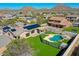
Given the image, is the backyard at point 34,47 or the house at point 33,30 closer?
the backyard at point 34,47

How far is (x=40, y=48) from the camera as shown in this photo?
512cm

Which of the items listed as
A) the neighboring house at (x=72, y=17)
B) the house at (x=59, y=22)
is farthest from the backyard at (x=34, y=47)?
the neighboring house at (x=72, y=17)

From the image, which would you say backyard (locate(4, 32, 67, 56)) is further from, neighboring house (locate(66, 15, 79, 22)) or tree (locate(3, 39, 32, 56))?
neighboring house (locate(66, 15, 79, 22))

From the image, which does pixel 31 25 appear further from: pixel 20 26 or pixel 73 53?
pixel 73 53

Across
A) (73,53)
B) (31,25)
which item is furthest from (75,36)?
(31,25)

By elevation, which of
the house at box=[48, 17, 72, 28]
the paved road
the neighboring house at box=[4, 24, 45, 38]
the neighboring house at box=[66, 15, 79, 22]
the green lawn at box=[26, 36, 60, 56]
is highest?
the neighboring house at box=[66, 15, 79, 22]

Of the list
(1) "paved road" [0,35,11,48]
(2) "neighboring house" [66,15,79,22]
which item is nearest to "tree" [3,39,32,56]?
(1) "paved road" [0,35,11,48]

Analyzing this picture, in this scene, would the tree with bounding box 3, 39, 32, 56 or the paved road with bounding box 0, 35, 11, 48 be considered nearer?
the tree with bounding box 3, 39, 32, 56

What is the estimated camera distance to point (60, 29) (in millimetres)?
5469

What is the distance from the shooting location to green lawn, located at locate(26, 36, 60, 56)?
500 centimetres

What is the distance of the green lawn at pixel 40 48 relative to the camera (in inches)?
197

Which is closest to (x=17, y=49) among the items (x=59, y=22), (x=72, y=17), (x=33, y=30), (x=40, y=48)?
(x=40, y=48)

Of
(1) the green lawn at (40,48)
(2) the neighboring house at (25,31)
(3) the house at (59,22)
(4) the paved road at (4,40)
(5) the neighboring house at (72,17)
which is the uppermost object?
(5) the neighboring house at (72,17)

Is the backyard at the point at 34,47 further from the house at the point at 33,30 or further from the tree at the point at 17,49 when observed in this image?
the house at the point at 33,30
